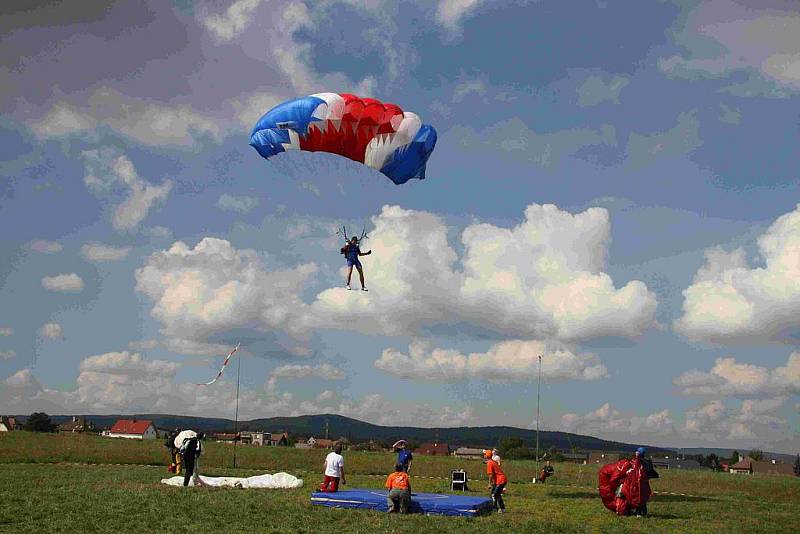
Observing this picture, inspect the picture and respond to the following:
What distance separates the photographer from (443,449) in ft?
343

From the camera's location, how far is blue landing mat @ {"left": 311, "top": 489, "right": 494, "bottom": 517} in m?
17.3

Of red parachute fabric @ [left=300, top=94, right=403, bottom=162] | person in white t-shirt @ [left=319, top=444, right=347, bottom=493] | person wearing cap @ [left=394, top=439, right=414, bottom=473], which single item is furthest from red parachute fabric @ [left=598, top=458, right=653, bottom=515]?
red parachute fabric @ [left=300, top=94, right=403, bottom=162]

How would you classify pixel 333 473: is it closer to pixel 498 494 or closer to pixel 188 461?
pixel 498 494

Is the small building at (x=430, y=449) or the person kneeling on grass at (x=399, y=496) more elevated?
the person kneeling on grass at (x=399, y=496)

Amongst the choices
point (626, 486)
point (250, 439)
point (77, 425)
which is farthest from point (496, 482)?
point (77, 425)

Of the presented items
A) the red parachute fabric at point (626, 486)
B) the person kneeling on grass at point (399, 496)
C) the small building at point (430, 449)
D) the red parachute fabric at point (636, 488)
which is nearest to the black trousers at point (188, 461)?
the person kneeling on grass at point (399, 496)

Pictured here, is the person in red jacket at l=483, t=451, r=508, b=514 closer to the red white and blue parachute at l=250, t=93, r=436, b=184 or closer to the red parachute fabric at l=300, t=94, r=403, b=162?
the red white and blue parachute at l=250, t=93, r=436, b=184

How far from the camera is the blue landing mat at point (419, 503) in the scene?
1728 centimetres

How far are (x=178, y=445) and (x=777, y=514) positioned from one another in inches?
636

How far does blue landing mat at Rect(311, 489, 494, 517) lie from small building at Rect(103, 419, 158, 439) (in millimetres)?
111181

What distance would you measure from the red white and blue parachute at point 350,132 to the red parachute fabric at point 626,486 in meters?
10.1

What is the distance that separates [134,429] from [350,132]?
369 ft

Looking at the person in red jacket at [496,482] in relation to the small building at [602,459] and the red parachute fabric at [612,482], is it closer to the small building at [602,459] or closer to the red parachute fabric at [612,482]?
the red parachute fabric at [612,482]

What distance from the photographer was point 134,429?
126 m
